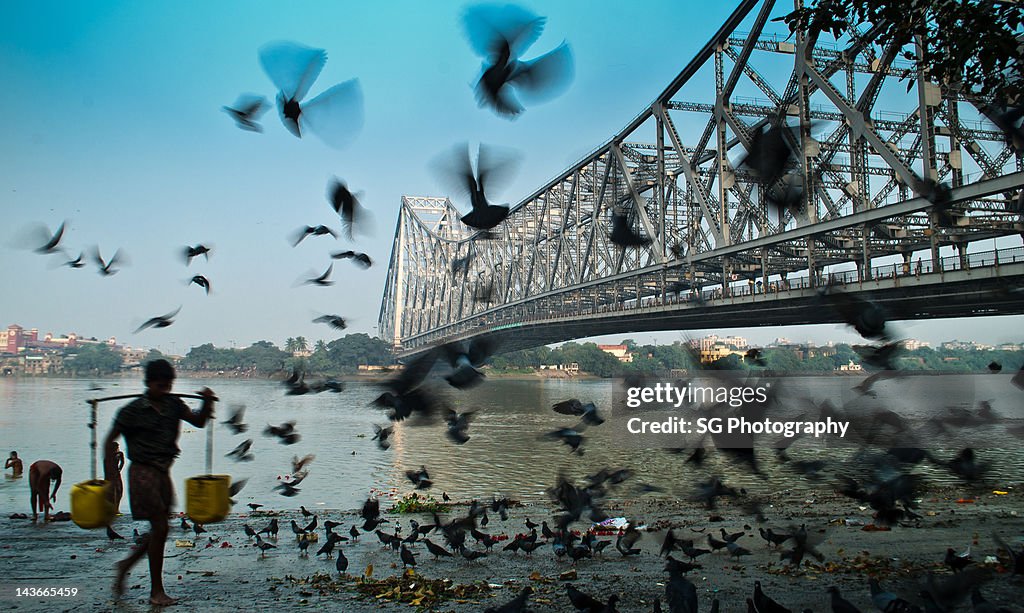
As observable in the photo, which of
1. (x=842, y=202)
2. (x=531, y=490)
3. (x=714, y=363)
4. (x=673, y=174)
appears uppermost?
(x=673, y=174)

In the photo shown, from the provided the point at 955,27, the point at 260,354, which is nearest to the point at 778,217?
the point at 955,27

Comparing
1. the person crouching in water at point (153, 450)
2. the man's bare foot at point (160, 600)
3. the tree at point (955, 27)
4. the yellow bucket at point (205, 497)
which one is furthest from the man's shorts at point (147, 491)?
the tree at point (955, 27)

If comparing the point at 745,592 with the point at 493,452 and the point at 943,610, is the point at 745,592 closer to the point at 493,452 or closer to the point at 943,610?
the point at 943,610

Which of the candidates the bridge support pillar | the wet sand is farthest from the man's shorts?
the bridge support pillar

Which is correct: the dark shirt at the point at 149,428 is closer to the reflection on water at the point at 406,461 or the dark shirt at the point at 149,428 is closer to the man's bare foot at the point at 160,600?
the man's bare foot at the point at 160,600

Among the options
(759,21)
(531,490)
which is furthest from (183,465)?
(759,21)

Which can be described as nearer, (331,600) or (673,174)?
(331,600)

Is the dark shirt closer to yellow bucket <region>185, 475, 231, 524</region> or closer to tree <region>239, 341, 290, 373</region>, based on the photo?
yellow bucket <region>185, 475, 231, 524</region>
